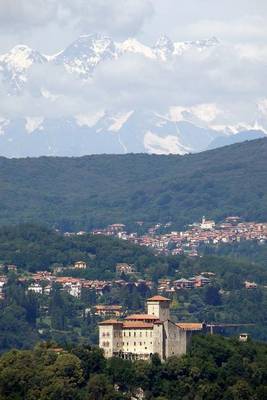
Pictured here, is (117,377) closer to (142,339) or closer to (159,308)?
(142,339)

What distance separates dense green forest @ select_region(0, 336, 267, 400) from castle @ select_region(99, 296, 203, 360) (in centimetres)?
99

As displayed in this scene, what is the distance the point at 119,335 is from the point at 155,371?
4.24m

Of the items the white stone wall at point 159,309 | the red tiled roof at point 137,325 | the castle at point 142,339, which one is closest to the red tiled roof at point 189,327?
the white stone wall at point 159,309

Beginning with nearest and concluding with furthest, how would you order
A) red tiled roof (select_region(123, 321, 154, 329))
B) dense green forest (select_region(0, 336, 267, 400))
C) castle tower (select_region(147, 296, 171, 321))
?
dense green forest (select_region(0, 336, 267, 400)) → red tiled roof (select_region(123, 321, 154, 329)) → castle tower (select_region(147, 296, 171, 321))

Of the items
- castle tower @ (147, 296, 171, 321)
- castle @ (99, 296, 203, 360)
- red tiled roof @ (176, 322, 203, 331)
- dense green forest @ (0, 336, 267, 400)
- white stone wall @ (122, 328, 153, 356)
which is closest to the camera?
dense green forest @ (0, 336, 267, 400)

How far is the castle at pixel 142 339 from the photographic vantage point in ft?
408

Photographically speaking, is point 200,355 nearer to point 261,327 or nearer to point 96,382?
point 96,382

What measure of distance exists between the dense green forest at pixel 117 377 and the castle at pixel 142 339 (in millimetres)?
987

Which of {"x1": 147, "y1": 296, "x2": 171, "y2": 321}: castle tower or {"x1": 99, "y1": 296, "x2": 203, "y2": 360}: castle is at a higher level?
{"x1": 147, "y1": 296, "x2": 171, "y2": 321}: castle tower

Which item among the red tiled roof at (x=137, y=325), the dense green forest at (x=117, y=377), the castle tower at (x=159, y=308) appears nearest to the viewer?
the dense green forest at (x=117, y=377)

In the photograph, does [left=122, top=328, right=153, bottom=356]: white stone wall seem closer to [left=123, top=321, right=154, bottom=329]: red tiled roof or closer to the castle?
the castle

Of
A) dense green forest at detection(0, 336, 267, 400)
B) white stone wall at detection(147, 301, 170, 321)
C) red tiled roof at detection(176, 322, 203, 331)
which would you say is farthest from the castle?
white stone wall at detection(147, 301, 170, 321)

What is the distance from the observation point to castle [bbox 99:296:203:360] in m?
124

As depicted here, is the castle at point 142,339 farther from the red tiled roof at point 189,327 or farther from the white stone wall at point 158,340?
the red tiled roof at point 189,327
